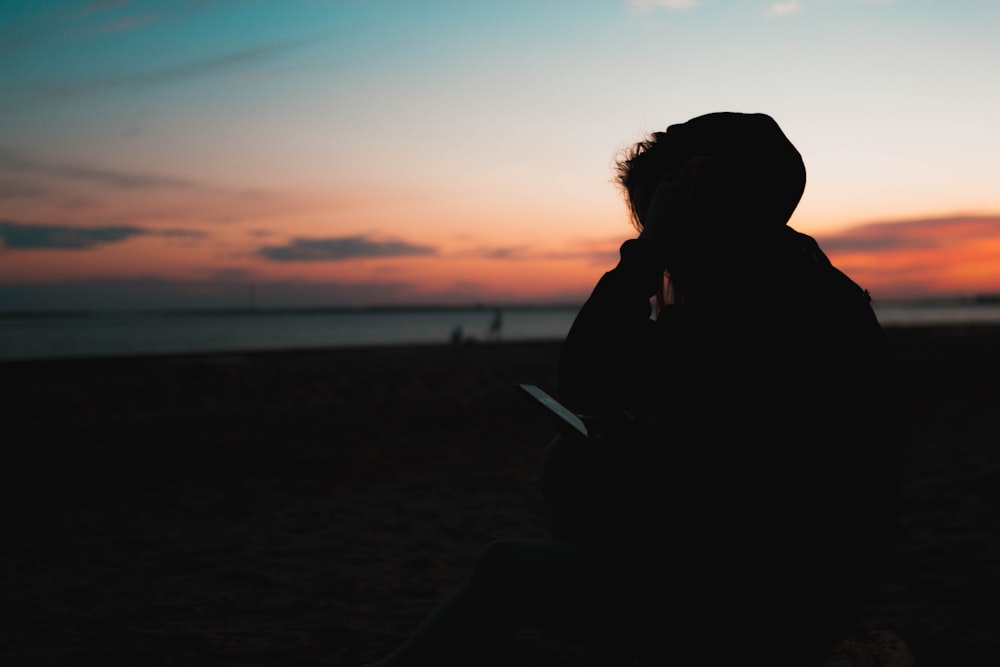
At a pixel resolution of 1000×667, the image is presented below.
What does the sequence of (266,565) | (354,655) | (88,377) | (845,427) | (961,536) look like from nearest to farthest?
(845,427), (354,655), (266,565), (961,536), (88,377)

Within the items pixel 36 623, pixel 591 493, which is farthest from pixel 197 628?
pixel 591 493

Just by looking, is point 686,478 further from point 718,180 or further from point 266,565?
point 266,565

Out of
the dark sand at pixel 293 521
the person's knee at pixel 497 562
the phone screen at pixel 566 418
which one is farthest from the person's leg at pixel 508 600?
the dark sand at pixel 293 521

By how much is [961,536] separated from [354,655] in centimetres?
358

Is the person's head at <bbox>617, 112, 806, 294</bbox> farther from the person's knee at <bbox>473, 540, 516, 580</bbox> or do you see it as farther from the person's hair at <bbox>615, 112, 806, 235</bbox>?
the person's knee at <bbox>473, 540, 516, 580</bbox>

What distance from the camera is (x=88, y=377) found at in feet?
46.6

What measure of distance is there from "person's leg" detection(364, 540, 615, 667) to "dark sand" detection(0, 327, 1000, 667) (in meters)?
0.60

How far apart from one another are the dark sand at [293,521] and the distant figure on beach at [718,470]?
5.8 inches

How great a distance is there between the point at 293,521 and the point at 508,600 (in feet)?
13.9

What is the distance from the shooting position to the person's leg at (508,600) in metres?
1.61

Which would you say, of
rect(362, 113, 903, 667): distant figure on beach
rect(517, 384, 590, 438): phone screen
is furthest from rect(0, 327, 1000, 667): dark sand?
rect(517, 384, 590, 438): phone screen

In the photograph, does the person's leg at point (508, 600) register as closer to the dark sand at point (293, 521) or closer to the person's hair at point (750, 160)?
the dark sand at point (293, 521)

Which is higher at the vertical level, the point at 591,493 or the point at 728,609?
the point at 591,493

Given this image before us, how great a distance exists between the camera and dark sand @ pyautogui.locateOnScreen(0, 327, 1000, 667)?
11.2ft
